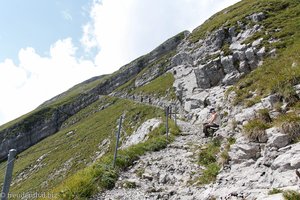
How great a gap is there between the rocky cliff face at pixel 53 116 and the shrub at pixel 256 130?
169 meters

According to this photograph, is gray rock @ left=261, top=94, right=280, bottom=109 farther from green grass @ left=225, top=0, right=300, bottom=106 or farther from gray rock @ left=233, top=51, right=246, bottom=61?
gray rock @ left=233, top=51, right=246, bottom=61

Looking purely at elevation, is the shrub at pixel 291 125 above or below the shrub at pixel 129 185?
above

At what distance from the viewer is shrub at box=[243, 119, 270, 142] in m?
12.2

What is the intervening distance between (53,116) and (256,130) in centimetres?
18029

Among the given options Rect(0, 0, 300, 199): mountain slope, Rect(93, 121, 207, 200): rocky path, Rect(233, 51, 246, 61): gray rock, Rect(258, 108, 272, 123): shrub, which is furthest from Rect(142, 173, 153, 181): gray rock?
Rect(233, 51, 246, 61): gray rock

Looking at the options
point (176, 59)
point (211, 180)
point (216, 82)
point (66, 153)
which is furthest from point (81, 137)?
point (211, 180)

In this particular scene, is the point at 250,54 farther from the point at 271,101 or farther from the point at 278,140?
the point at 278,140

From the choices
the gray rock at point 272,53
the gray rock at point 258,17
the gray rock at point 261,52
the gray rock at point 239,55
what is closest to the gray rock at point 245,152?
the gray rock at point 272,53

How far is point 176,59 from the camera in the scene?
85.9 m

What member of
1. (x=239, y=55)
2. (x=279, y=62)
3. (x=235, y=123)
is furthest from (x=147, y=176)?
(x=239, y=55)

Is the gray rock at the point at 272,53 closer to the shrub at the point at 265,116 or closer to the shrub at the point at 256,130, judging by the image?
the shrub at the point at 265,116

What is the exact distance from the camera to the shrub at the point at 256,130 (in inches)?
480

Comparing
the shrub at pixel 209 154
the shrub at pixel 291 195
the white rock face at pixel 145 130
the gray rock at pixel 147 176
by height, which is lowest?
the white rock face at pixel 145 130

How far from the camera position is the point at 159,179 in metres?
14.6
